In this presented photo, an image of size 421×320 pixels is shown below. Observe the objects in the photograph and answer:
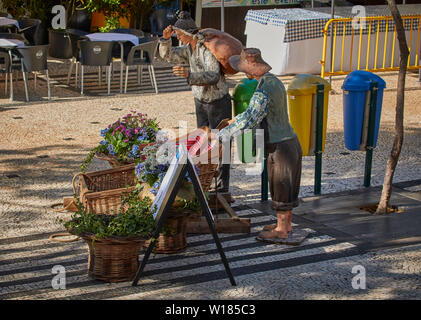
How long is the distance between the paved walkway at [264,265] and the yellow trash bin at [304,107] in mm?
1006

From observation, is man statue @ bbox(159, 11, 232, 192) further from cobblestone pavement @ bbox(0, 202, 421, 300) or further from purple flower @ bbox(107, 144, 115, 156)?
cobblestone pavement @ bbox(0, 202, 421, 300)

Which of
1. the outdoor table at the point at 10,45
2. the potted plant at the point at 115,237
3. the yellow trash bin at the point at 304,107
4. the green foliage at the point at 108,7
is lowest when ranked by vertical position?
the potted plant at the point at 115,237

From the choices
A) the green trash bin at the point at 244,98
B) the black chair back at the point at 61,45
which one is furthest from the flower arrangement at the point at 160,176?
the black chair back at the point at 61,45

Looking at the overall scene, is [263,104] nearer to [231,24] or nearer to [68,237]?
[68,237]

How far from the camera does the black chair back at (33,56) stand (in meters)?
13.0

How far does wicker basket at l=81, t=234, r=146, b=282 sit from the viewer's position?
6.02 meters

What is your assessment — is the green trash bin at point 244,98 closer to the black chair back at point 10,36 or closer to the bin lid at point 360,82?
the bin lid at point 360,82

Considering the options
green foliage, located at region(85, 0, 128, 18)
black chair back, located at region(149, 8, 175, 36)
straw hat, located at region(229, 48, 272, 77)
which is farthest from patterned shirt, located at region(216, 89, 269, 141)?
black chair back, located at region(149, 8, 175, 36)

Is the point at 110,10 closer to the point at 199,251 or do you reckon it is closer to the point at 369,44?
the point at 369,44

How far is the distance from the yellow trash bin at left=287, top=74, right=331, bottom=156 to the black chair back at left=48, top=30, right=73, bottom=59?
7688mm

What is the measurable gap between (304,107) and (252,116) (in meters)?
1.98

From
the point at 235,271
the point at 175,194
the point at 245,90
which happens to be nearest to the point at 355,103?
the point at 245,90

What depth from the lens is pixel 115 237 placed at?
19.5 ft

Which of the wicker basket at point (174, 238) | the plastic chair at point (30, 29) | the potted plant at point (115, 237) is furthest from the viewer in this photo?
the plastic chair at point (30, 29)
